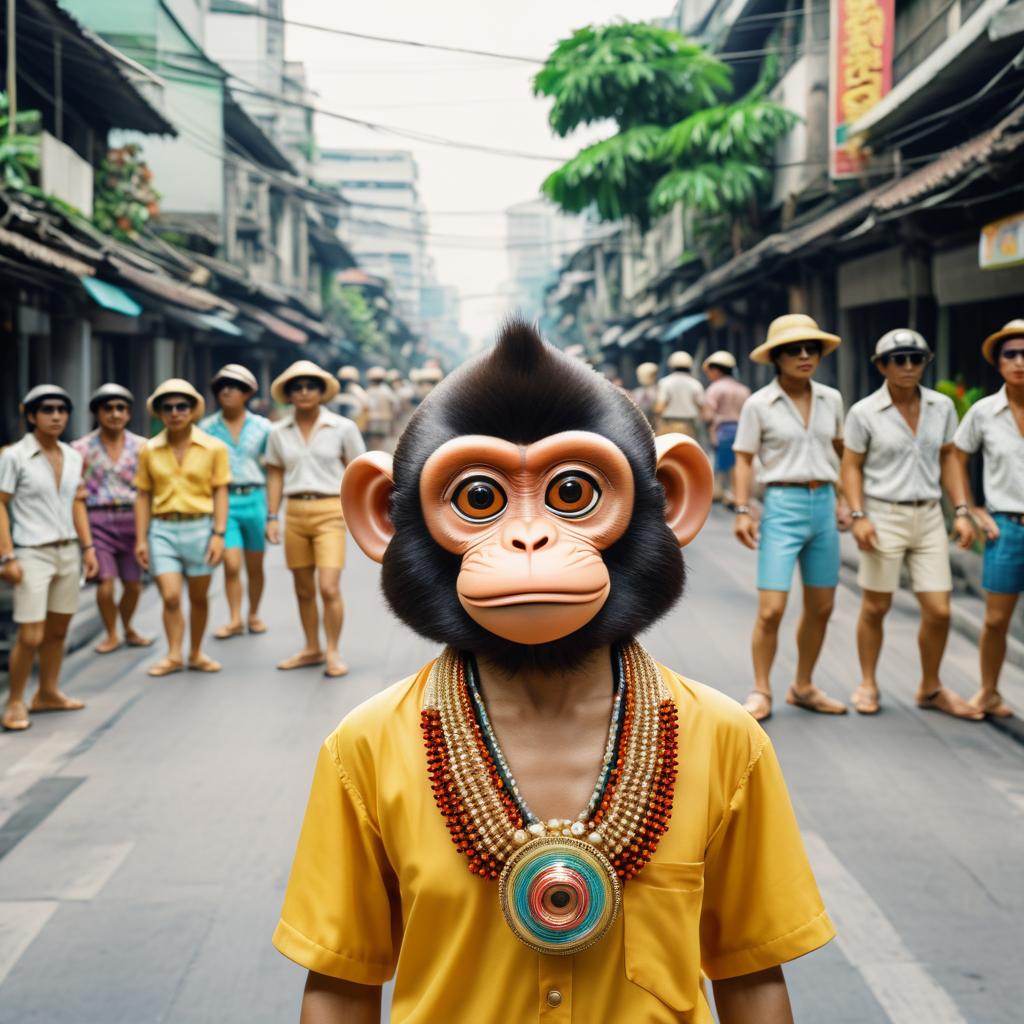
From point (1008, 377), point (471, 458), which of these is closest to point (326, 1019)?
point (471, 458)

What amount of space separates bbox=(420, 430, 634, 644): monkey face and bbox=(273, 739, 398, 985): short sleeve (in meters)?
0.35

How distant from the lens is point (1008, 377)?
6.19 metres

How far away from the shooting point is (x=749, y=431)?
6.55m

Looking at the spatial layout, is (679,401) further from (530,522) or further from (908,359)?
(530,522)

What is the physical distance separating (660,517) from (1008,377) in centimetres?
473

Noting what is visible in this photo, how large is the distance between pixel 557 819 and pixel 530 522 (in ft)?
1.39

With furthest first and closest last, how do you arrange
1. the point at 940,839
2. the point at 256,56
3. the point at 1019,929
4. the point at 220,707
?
the point at 256,56, the point at 220,707, the point at 940,839, the point at 1019,929

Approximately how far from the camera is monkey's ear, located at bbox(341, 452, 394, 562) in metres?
2.06

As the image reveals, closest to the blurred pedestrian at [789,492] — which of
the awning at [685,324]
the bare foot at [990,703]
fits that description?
the bare foot at [990,703]

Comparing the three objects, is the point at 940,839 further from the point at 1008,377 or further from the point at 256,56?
the point at 256,56

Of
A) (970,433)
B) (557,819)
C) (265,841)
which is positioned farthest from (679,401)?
(557,819)

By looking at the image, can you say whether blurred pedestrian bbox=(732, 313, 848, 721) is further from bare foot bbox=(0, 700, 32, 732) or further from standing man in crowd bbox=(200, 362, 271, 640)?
bare foot bbox=(0, 700, 32, 732)

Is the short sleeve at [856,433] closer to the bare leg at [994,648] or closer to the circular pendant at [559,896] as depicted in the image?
the bare leg at [994,648]

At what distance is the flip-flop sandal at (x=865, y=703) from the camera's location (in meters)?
6.77
